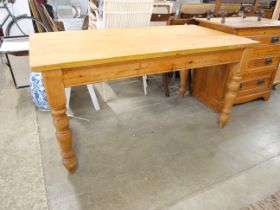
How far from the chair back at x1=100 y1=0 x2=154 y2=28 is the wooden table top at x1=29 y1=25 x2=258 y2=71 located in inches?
24.1

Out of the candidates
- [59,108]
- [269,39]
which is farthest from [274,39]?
[59,108]

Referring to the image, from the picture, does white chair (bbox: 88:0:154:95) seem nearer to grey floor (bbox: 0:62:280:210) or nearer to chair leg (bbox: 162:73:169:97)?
chair leg (bbox: 162:73:169:97)

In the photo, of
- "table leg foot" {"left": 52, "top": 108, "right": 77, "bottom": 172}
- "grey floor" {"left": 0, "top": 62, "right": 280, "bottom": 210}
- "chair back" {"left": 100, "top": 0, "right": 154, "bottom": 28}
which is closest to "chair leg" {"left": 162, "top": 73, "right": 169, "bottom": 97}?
"grey floor" {"left": 0, "top": 62, "right": 280, "bottom": 210}

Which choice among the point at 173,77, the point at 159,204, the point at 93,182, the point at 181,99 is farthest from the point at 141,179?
the point at 173,77

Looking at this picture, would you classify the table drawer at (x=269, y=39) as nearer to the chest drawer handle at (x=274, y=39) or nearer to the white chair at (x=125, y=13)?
the chest drawer handle at (x=274, y=39)

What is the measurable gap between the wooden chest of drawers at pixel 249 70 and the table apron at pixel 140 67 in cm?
42

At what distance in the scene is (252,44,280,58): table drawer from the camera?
2.10 m

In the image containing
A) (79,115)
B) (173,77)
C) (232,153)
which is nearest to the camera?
(232,153)

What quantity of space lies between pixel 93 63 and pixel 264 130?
1.72 metres

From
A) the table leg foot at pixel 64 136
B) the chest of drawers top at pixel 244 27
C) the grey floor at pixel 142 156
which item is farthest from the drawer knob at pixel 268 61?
the table leg foot at pixel 64 136

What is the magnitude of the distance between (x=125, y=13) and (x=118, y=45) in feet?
3.66

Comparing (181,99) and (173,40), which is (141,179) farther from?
(181,99)

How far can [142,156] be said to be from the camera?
5.60ft

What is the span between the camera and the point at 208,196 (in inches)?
55.4
